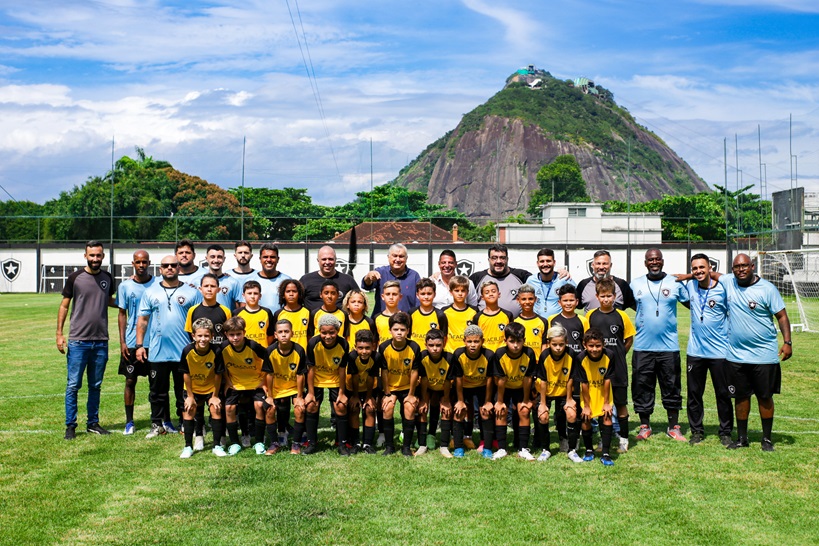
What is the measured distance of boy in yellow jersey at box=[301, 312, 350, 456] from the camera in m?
7.11

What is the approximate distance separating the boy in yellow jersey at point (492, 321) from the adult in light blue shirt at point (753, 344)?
2.22 m

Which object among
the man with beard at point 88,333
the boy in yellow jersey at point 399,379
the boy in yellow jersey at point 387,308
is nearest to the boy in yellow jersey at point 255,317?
the boy in yellow jersey at point 387,308

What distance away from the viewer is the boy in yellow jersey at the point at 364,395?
281 inches

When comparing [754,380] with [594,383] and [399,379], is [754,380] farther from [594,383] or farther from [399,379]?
[399,379]

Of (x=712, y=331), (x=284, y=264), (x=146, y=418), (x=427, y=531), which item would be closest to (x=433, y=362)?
(x=427, y=531)

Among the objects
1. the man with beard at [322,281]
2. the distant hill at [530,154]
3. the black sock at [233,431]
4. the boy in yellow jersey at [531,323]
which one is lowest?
the black sock at [233,431]

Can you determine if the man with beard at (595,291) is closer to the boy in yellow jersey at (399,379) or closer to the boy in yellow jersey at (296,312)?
the boy in yellow jersey at (399,379)

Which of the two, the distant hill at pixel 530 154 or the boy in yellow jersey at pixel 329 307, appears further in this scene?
the distant hill at pixel 530 154

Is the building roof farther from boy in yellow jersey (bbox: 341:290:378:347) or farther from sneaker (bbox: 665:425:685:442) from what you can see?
boy in yellow jersey (bbox: 341:290:378:347)

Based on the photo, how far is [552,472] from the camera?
654cm

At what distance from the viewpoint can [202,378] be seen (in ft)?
23.9

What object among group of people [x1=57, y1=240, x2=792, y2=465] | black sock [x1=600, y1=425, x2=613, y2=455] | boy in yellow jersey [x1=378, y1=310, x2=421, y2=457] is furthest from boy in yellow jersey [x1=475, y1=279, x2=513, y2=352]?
black sock [x1=600, y1=425, x2=613, y2=455]

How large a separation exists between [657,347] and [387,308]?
2793mm

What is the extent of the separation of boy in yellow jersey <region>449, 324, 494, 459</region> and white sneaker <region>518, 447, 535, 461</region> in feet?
0.90
